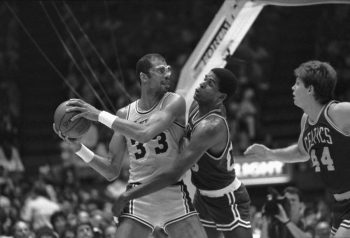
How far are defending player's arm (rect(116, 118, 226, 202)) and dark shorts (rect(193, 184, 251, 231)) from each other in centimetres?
54

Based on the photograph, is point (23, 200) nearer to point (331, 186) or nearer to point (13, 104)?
point (13, 104)

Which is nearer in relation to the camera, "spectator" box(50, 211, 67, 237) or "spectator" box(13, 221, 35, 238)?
"spectator" box(13, 221, 35, 238)

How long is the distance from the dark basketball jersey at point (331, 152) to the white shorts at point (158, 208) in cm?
120

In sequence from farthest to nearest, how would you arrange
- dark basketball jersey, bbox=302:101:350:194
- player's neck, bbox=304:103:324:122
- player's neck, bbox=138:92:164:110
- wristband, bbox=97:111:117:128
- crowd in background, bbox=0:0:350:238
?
crowd in background, bbox=0:0:350:238
player's neck, bbox=138:92:164:110
wristband, bbox=97:111:117:128
player's neck, bbox=304:103:324:122
dark basketball jersey, bbox=302:101:350:194

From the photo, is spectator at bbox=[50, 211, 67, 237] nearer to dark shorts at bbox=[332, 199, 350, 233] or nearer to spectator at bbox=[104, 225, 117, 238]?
spectator at bbox=[104, 225, 117, 238]

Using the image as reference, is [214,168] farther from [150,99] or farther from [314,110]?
[314,110]

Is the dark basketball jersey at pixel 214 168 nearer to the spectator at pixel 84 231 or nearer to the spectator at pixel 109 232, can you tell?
the spectator at pixel 84 231

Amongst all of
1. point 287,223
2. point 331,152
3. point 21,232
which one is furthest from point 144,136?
point 21,232

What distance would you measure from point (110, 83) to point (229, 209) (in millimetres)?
11409

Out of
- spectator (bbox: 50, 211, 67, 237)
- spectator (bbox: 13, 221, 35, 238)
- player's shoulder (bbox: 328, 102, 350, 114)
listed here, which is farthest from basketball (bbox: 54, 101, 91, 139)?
spectator (bbox: 50, 211, 67, 237)

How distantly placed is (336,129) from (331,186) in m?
0.49

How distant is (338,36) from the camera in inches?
717

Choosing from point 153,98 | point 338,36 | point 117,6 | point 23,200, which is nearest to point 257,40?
point 338,36

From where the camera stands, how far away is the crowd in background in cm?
1480
